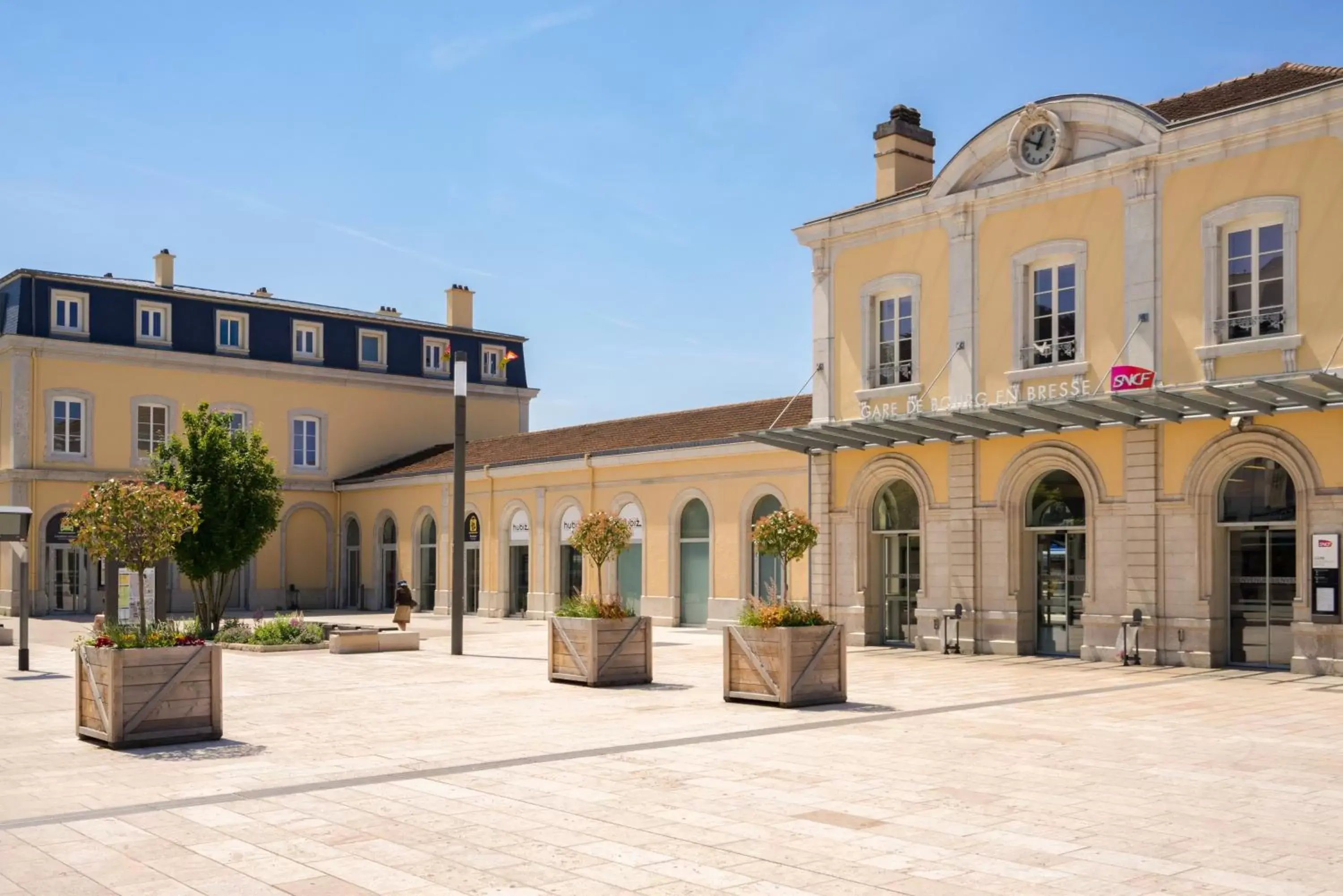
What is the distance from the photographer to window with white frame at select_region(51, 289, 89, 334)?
3819 cm

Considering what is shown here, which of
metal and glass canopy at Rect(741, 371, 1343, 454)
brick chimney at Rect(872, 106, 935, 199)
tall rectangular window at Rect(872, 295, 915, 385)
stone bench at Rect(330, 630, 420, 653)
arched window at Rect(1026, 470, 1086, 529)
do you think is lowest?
stone bench at Rect(330, 630, 420, 653)

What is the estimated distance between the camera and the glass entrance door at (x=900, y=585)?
77.8 ft

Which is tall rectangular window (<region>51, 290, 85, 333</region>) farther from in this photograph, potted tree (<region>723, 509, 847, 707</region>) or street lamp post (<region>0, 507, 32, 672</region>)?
potted tree (<region>723, 509, 847, 707</region>)

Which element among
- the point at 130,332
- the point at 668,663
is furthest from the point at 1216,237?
the point at 130,332

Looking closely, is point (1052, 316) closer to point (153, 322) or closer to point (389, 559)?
point (389, 559)

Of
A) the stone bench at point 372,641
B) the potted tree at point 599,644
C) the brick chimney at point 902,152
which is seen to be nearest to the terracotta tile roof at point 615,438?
the brick chimney at point 902,152

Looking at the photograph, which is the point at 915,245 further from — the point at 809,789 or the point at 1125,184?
the point at 809,789

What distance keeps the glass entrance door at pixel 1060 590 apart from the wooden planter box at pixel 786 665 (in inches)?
301

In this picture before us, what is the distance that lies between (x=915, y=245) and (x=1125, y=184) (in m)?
4.31

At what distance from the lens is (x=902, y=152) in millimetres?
26641

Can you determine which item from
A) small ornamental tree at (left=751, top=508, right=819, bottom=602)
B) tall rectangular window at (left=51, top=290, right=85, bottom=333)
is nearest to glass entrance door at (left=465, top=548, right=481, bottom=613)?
tall rectangular window at (left=51, top=290, right=85, bottom=333)

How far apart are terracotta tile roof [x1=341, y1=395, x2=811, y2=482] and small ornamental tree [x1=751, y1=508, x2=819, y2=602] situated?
10.7 meters

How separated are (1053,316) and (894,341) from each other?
11.3 feet

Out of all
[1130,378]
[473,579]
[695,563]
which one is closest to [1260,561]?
[1130,378]
